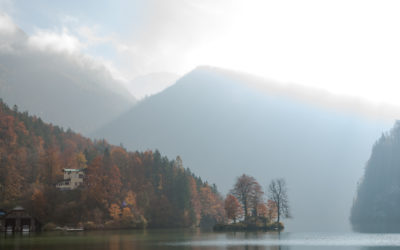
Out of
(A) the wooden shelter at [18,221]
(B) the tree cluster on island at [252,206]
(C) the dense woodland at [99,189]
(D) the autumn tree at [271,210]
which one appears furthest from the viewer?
(C) the dense woodland at [99,189]

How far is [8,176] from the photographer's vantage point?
135750mm

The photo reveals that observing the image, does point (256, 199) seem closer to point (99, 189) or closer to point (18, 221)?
point (99, 189)

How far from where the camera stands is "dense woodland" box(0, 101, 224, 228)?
413 ft

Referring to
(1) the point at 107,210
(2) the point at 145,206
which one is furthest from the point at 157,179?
(1) the point at 107,210

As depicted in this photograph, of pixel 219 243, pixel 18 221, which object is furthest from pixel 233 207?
pixel 18 221

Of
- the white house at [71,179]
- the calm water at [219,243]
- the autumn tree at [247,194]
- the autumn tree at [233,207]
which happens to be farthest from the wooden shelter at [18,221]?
the autumn tree at [247,194]

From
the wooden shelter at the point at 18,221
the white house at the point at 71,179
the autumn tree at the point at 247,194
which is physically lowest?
the wooden shelter at the point at 18,221

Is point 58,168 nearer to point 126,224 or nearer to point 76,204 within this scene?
point 76,204

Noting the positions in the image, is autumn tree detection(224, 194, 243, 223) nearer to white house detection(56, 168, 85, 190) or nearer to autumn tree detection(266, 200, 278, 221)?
autumn tree detection(266, 200, 278, 221)

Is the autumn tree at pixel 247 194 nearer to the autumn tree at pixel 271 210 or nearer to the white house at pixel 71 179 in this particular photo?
the autumn tree at pixel 271 210

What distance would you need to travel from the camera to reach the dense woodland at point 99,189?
126 m

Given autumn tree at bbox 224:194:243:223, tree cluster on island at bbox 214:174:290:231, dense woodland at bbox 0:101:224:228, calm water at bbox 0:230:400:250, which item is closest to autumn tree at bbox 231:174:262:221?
tree cluster on island at bbox 214:174:290:231

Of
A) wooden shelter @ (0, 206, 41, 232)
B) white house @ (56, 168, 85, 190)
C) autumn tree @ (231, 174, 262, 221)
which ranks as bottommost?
wooden shelter @ (0, 206, 41, 232)

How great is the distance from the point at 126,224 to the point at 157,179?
33309 mm
